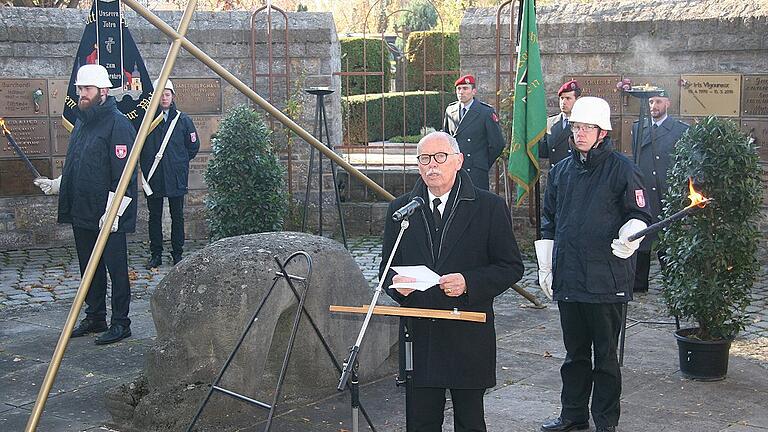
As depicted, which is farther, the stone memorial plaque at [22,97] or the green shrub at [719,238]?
the stone memorial plaque at [22,97]

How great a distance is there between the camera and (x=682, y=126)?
1014 cm

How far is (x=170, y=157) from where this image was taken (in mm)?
11742

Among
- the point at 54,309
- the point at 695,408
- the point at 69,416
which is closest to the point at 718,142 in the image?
the point at 695,408

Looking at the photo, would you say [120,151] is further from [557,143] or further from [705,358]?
[705,358]

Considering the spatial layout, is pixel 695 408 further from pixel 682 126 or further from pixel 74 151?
pixel 74 151

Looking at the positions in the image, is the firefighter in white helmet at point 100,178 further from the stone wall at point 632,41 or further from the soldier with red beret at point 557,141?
the stone wall at point 632,41

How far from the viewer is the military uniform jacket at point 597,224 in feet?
19.4

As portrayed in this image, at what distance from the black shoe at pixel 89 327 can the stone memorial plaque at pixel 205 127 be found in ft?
16.1

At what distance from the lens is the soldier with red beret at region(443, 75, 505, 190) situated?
11250 mm

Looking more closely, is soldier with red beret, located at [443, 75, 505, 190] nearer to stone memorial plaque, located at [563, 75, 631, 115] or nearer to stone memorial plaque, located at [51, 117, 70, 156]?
stone memorial plaque, located at [563, 75, 631, 115]

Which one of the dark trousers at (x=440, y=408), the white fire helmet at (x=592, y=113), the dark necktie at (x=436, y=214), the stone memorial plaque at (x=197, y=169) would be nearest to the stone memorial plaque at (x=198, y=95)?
the stone memorial plaque at (x=197, y=169)

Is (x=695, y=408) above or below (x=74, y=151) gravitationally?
below

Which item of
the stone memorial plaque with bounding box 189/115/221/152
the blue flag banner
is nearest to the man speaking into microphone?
the blue flag banner

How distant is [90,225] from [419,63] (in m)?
14.7
